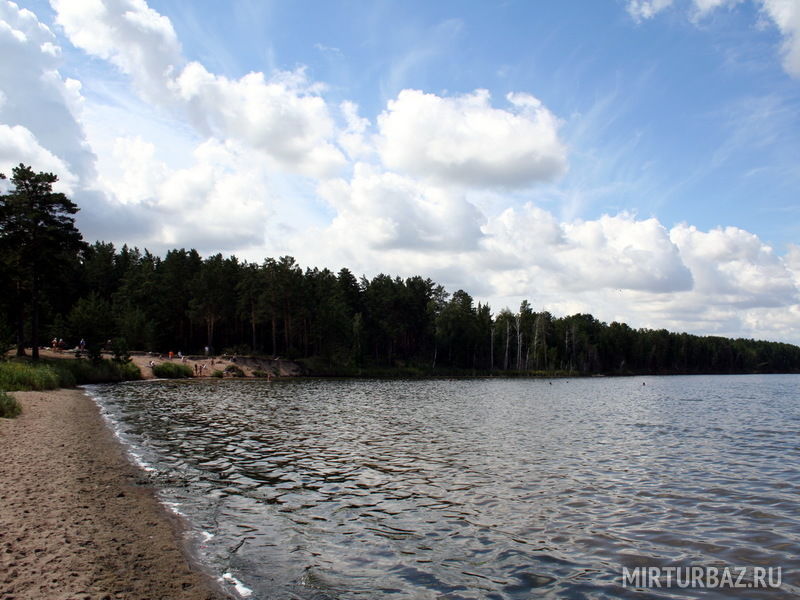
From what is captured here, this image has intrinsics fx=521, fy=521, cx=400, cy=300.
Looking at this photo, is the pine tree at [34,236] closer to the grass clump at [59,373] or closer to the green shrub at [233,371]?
the grass clump at [59,373]

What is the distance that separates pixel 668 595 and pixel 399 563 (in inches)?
211

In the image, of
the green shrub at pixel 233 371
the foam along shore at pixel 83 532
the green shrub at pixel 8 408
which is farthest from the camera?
the green shrub at pixel 233 371

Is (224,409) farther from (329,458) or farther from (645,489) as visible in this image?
(645,489)

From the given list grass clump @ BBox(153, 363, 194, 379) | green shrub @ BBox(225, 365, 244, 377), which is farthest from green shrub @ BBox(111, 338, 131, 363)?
green shrub @ BBox(225, 365, 244, 377)

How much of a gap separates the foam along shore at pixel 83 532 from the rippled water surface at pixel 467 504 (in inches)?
34.9

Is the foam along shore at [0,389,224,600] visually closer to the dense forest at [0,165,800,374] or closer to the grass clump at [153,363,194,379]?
the dense forest at [0,165,800,374]

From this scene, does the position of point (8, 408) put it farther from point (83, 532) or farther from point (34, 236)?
point (34, 236)

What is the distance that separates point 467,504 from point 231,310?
338ft

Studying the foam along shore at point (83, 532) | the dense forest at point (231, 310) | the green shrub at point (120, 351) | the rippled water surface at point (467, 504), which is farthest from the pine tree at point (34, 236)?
the foam along shore at point (83, 532)

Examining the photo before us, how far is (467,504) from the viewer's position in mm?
15898

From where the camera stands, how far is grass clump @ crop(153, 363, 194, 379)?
261 feet

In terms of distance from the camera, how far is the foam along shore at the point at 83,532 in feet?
28.7

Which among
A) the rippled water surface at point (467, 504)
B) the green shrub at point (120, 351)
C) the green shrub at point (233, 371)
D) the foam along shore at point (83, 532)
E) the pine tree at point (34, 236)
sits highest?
the pine tree at point (34, 236)

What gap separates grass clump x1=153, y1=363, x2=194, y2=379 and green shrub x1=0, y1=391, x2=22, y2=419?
178 feet
